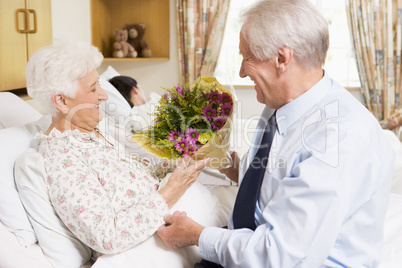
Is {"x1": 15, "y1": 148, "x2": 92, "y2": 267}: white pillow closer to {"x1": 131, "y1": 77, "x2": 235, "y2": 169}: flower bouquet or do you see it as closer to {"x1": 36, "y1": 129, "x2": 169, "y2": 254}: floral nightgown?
{"x1": 36, "y1": 129, "x2": 169, "y2": 254}: floral nightgown

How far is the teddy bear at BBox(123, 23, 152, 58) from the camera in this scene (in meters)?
4.36

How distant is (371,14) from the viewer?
4.26 metres

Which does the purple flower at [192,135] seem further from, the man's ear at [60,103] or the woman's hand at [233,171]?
the man's ear at [60,103]

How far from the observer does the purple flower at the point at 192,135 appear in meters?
1.35

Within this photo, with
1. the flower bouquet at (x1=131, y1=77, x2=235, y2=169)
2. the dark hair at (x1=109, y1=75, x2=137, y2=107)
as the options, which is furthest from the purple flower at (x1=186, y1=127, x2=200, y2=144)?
the dark hair at (x1=109, y1=75, x2=137, y2=107)

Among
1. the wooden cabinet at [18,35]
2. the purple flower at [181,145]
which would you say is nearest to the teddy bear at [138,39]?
the wooden cabinet at [18,35]

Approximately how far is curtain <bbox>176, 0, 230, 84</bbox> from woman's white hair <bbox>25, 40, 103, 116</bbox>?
10.5 feet

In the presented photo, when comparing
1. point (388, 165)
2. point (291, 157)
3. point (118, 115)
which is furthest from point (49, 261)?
point (118, 115)

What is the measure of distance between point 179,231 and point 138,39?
11.8 feet

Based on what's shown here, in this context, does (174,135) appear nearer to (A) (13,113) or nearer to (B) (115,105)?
(A) (13,113)

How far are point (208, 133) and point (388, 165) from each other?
58 centimetres

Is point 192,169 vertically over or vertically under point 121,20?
under

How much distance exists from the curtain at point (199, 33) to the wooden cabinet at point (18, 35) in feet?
7.21

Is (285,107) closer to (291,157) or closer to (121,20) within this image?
(291,157)
